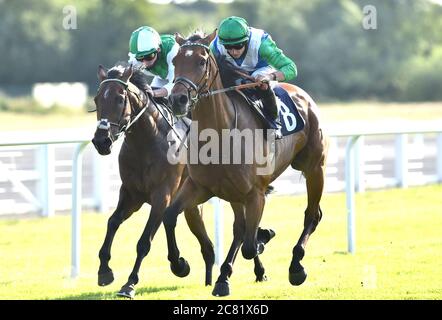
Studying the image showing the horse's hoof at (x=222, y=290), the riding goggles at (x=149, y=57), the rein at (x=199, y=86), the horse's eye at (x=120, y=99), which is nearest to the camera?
the rein at (x=199, y=86)

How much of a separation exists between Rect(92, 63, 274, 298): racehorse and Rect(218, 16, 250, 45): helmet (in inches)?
28.2

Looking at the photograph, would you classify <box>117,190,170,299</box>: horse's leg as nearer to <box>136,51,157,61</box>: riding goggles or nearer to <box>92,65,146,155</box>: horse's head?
<box>92,65,146,155</box>: horse's head

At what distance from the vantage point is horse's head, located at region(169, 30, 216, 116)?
19.5 ft

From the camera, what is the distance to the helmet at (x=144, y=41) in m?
7.25

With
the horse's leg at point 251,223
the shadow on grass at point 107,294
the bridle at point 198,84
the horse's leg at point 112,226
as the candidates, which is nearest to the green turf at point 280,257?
the shadow on grass at point 107,294

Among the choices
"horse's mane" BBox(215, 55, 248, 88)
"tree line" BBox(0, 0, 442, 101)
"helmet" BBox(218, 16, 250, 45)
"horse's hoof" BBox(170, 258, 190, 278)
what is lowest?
"horse's hoof" BBox(170, 258, 190, 278)

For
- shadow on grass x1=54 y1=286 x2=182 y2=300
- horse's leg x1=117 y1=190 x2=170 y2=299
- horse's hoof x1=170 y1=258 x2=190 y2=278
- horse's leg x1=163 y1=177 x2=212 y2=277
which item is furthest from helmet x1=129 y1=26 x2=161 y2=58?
shadow on grass x1=54 y1=286 x2=182 y2=300

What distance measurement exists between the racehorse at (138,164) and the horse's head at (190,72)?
2.26 feet

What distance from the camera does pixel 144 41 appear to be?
287 inches

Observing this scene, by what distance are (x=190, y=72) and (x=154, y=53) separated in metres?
1.28

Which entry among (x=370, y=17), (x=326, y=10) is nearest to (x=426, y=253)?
(x=370, y=17)

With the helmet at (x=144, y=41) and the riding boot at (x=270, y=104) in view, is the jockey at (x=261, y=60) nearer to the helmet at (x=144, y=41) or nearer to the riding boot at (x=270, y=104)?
the riding boot at (x=270, y=104)

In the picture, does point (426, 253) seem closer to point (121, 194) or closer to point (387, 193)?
point (121, 194)

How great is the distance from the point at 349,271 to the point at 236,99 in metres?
2.05
